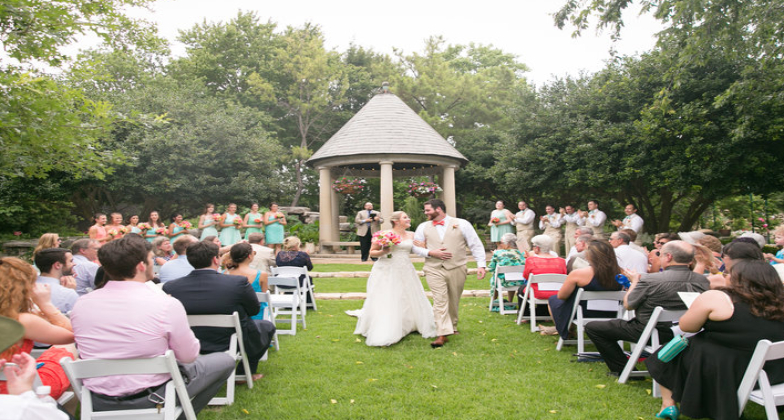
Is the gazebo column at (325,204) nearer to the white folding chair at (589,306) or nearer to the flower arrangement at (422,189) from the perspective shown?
the flower arrangement at (422,189)

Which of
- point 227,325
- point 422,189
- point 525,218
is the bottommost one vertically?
point 227,325

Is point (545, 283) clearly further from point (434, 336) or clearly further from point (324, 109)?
→ point (324, 109)

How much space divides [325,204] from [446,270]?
13.2m

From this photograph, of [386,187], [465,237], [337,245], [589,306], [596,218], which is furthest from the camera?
[337,245]

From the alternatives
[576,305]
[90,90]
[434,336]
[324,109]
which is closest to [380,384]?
[434,336]

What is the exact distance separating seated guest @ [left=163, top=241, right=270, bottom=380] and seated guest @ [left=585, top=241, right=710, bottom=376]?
357 cm

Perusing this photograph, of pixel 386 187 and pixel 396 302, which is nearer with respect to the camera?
pixel 396 302

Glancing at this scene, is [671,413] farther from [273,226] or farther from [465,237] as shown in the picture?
[273,226]

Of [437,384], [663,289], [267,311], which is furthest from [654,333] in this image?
[267,311]

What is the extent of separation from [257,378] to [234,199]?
17.6 metres

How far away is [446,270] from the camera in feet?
21.5

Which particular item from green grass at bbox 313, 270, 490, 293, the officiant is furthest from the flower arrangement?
green grass at bbox 313, 270, 490, 293

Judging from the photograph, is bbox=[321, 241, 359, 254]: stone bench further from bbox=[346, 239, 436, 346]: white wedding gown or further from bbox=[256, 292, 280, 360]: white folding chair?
bbox=[256, 292, 280, 360]: white folding chair

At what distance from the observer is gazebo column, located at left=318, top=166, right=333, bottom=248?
63.2 ft
